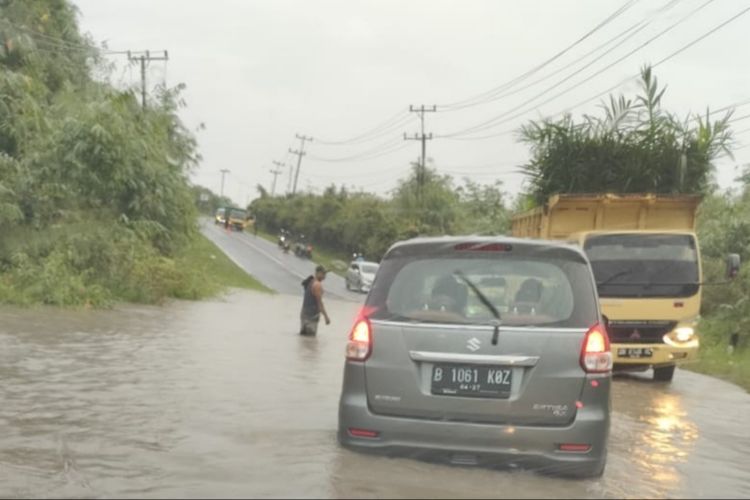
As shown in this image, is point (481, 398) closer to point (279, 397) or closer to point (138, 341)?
point (279, 397)

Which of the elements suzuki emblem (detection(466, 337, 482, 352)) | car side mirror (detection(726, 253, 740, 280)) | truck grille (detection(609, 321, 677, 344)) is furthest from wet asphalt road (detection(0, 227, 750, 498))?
car side mirror (detection(726, 253, 740, 280))

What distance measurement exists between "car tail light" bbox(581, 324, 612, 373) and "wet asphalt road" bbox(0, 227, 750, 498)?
0.77 metres

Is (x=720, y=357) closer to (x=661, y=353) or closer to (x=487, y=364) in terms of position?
(x=661, y=353)

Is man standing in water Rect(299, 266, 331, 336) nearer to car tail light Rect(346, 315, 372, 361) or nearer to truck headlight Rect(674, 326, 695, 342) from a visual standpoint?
truck headlight Rect(674, 326, 695, 342)

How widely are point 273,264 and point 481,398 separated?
5429cm

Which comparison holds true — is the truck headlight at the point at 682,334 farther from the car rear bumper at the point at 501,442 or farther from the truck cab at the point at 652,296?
the car rear bumper at the point at 501,442

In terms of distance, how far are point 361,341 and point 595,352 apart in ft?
4.91

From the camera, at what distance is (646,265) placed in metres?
12.6

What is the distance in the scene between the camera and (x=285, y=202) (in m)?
107

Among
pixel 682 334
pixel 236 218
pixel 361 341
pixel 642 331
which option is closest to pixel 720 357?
pixel 682 334

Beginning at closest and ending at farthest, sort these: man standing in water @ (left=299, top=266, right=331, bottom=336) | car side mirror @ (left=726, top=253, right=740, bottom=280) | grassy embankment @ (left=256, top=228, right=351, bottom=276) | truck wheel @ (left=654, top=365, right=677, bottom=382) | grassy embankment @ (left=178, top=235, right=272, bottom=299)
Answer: car side mirror @ (left=726, top=253, right=740, bottom=280) < truck wheel @ (left=654, top=365, right=677, bottom=382) < man standing in water @ (left=299, top=266, right=331, bottom=336) < grassy embankment @ (left=178, top=235, right=272, bottom=299) < grassy embankment @ (left=256, top=228, right=351, bottom=276)

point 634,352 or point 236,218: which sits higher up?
point 236,218

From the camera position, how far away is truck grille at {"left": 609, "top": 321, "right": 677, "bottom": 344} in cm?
1252

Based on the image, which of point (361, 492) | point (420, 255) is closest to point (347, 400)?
point (361, 492)
